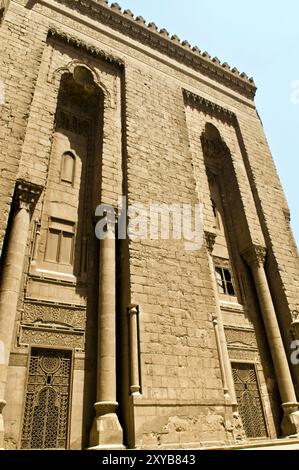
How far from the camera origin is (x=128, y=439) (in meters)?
6.33

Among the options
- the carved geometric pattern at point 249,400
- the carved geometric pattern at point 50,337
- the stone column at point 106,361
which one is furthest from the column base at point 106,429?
the carved geometric pattern at point 249,400

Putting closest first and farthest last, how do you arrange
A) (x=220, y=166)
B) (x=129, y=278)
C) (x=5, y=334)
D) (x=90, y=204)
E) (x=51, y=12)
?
(x=5, y=334) < (x=129, y=278) < (x=90, y=204) < (x=51, y=12) < (x=220, y=166)

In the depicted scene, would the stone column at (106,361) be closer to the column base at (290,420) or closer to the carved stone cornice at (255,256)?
the column base at (290,420)

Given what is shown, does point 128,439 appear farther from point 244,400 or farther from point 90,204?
point 90,204

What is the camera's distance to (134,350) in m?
6.95

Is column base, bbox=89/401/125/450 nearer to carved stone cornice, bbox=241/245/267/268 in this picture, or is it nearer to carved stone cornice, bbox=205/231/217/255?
carved stone cornice, bbox=205/231/217/255

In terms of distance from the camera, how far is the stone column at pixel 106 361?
6.30 meters

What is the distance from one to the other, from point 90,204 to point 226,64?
10390 millimetres

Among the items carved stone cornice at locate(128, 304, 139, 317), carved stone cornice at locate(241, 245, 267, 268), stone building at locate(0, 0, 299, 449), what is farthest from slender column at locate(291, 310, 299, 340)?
carved stone cornice at locate(128, 304, 139, 317)

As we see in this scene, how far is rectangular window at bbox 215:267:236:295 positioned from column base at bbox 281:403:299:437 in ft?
10.9

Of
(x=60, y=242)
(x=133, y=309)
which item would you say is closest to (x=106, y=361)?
(x=133, y=309)

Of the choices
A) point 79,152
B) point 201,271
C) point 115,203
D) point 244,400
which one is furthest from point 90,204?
point 244,400

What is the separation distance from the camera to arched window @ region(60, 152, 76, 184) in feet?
31.2

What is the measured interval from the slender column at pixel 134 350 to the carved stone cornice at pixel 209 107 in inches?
357
